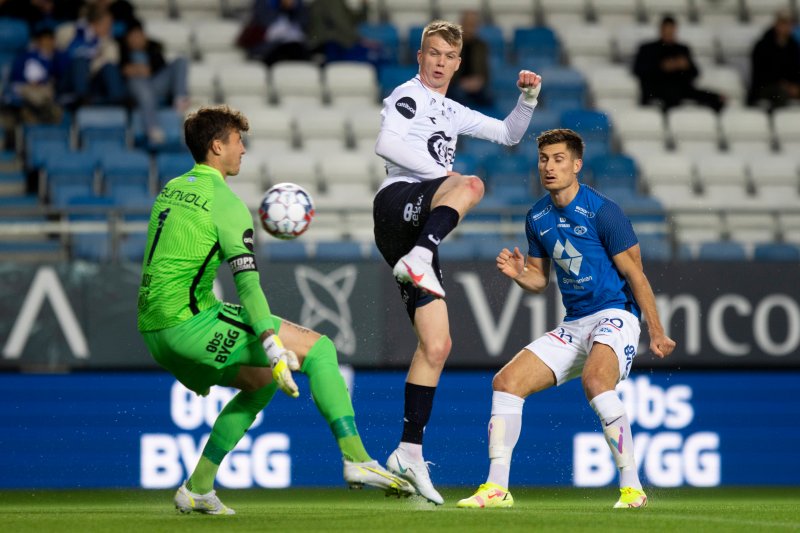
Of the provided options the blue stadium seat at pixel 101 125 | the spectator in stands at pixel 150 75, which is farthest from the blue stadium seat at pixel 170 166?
the blue stadium seat at pixel 101 125

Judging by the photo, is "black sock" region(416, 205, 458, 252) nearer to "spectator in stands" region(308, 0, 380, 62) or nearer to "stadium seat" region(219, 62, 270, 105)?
"stadium seat" region(219, 62, 270, 105)

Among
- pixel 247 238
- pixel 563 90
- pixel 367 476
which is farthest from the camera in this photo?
pixel 563 90

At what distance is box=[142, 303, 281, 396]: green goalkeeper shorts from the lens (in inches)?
295

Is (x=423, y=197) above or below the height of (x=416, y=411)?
above

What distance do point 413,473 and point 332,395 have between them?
0.84 metres

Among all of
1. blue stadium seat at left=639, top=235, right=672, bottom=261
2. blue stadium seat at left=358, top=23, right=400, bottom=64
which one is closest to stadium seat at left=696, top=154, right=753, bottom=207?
blue stadium seat at left=639, top=235, right=672, bottom=261

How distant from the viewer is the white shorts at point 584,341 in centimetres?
830

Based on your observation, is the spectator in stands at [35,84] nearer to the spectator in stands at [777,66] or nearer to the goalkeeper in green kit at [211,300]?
the goalkeeper in green kit at [211,300]

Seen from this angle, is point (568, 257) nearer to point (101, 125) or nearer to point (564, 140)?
point (564, 140)

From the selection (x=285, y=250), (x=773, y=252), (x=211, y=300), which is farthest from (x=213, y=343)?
(x=773, y=252)

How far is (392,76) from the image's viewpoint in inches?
610

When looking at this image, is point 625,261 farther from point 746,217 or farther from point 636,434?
point 746,217

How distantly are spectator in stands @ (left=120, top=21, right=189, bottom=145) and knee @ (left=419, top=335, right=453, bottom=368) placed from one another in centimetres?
678

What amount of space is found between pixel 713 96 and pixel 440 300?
29.1 ft
